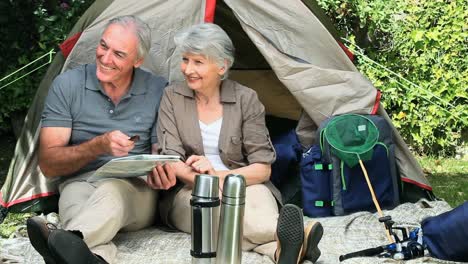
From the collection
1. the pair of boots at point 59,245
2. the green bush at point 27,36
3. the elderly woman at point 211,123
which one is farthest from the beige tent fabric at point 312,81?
the green bush at point 27,36

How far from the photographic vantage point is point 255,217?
10.6 feet

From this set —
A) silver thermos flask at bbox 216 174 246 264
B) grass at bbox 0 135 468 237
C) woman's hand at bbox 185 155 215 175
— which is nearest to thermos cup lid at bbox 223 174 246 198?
silver thermos flask at bbox 216 174 246 264

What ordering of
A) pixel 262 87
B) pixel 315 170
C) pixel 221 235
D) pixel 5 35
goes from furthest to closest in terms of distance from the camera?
1. pixel 5 35
2. pixel 262 87
3. pixel 315 170
4. pixel 221 235

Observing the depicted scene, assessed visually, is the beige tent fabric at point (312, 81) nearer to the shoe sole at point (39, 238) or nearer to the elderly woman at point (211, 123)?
the elderly woman at point (211, 123)

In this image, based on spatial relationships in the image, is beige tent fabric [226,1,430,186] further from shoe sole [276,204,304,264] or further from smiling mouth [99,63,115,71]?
shoe sole [276,204,304,264]

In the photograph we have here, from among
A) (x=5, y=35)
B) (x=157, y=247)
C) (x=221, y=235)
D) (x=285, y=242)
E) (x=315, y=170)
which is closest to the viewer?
(x=221, y=235)

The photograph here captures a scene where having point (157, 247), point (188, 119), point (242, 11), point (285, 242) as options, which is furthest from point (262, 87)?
point (285, 242)

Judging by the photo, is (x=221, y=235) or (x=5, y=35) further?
(x=5, y=35)

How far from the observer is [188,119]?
11.7ft

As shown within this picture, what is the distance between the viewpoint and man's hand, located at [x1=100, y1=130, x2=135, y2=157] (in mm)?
3209

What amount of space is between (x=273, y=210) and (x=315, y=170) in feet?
2.06

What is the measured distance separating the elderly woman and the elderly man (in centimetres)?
11

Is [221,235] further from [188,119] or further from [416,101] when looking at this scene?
[416,101]

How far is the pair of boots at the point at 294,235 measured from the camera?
2.85 metres
